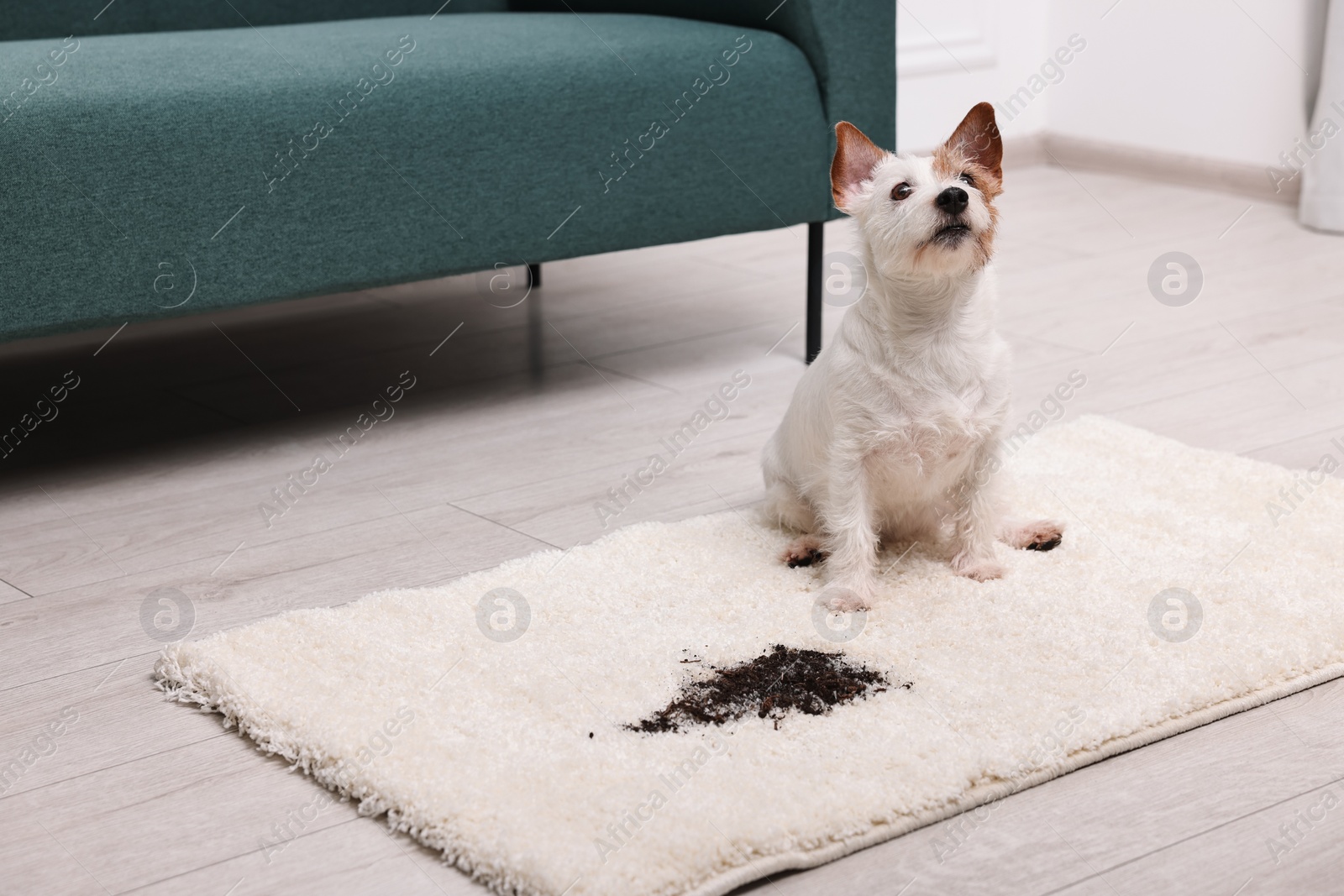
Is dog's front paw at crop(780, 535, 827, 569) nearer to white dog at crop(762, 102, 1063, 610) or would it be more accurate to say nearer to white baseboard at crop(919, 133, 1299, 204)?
white dog at crop(762, 102, 1063, 610)

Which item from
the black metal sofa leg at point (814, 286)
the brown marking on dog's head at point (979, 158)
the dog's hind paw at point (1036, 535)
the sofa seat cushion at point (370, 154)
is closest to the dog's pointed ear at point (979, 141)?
the brown marking on dog's head at point (979, 158)

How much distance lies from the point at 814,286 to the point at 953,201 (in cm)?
112

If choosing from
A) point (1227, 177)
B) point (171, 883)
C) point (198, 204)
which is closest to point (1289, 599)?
point (171, 883)

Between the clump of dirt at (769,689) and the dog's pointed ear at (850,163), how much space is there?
0.53 metres

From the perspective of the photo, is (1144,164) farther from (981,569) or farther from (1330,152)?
(981,569)

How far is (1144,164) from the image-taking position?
14.3ft

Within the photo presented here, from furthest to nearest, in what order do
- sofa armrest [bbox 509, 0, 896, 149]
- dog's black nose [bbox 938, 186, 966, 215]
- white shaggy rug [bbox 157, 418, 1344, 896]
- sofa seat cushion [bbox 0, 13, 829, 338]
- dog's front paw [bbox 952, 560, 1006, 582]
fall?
1. sofa armrest [bbox 509, 0, 896, 149]
2. sofa seat cushion [bbox 0, 13, 829, 338]
3. dog's front paw [bbox 952, 560, 1006, 582]
4. dog's black nose [bbox 938, 186, 966, 215]
5. white shaggy rug [bbox 157, 418, 1344, 896]

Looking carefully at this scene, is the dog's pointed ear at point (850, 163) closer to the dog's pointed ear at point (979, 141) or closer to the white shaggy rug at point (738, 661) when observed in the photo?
the dog's pointed ear at point (979, 141)

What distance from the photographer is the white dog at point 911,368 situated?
1538 millimetres

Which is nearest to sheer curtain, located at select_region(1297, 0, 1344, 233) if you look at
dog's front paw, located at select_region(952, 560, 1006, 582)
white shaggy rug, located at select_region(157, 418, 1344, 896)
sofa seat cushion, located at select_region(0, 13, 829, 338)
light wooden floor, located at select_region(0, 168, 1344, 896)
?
light wooden floor, located at select_region(0, 168, 1344, 896)

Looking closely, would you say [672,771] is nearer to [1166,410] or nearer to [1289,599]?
[1289,599]

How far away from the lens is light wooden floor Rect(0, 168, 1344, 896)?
3.83ft

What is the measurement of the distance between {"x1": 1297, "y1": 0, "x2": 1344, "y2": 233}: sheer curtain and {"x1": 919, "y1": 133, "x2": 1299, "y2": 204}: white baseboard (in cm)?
30

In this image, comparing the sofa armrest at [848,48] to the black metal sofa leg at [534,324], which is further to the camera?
the black metal sofa leg at [534,324]
